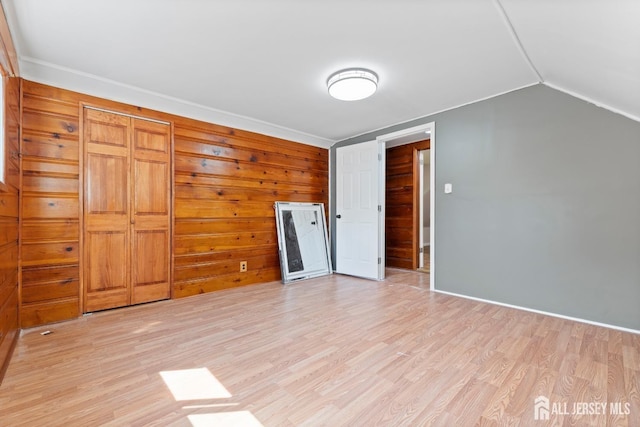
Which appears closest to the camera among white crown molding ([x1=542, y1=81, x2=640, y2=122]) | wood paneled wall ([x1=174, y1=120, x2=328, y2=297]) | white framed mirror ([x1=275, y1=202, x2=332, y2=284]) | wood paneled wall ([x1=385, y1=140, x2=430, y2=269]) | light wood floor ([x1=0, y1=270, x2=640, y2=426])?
light wood floor ([x1=0, y1=270, x2=640, y2=426])

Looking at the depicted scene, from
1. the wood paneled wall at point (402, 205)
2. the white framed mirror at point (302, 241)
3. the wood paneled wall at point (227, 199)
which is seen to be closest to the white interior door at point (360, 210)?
the white framed mirror at point (302, 241)

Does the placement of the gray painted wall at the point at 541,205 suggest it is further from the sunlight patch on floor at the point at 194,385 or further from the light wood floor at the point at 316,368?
the sunlight patch on floor at the point at 194,385

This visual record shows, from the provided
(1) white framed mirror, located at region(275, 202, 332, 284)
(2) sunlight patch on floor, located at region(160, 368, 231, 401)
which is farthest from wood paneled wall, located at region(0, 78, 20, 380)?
(1) white framed mirror, located at region(275, 202, 332, 284)

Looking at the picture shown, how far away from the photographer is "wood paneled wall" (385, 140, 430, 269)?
4.98 m

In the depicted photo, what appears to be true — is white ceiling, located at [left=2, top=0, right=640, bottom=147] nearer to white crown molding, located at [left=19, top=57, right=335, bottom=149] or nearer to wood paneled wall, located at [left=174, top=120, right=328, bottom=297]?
white crown molding, located at [left=19, top=57, right=335, bottom=149]

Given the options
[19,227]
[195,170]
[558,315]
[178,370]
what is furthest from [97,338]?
[558,315]

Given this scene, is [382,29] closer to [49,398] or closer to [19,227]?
[49,398]

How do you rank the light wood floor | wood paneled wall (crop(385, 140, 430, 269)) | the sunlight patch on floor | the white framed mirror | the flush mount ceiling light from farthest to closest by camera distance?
wood paneled wall (crop(385, 140, 430, 269)) < the white framed mirror < the flush mount ceiling light < the sunlight patch on floor < the light wood floor

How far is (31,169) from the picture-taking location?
2.41 meters

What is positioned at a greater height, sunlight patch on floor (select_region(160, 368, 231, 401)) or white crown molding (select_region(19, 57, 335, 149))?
white crown molding (select_region(19, 57, 335, 149))

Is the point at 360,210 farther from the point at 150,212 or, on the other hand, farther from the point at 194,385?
the point at 194,385

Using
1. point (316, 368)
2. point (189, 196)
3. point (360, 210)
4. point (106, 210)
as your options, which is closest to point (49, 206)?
point (106, 210)

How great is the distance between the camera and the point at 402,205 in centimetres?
513

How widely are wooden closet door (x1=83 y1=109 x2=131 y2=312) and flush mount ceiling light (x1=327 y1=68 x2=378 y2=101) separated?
2.16 metres
